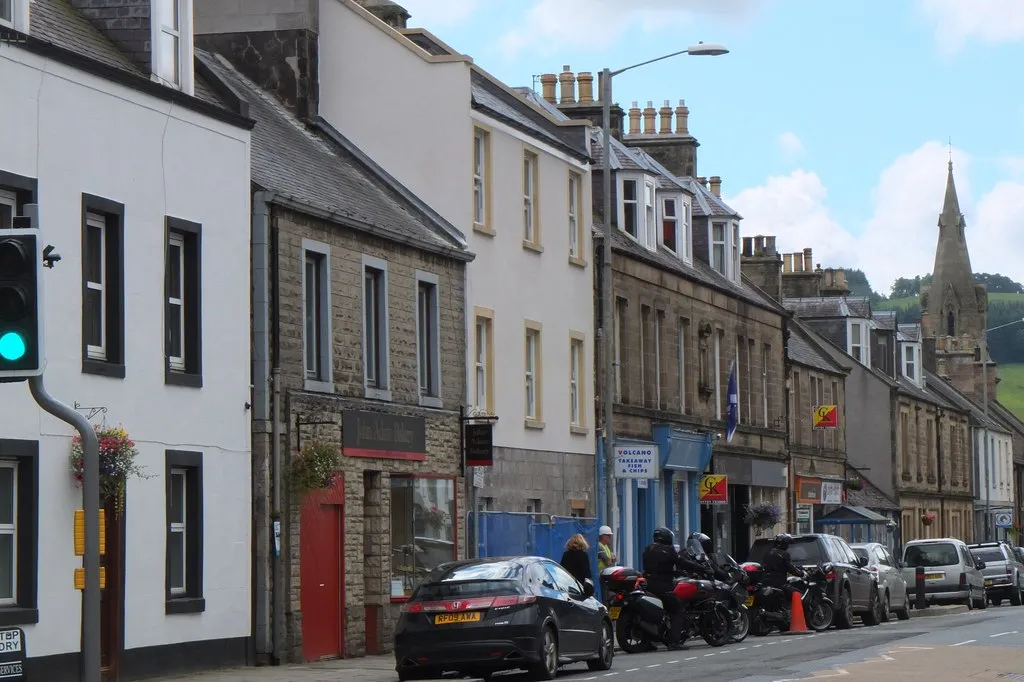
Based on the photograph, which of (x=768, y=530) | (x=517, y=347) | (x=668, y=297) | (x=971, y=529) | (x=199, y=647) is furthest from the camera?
(x=971, y=529)

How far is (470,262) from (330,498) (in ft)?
23.0

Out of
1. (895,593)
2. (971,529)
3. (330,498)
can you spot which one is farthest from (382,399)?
(971,529)

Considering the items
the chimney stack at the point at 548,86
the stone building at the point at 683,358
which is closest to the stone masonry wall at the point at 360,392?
the stone building at the point at 683,358

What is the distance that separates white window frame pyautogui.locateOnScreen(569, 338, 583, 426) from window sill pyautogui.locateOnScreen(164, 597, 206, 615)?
50.6 feet

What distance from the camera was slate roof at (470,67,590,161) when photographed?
3672 centimetres

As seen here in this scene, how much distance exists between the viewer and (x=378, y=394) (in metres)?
28.9

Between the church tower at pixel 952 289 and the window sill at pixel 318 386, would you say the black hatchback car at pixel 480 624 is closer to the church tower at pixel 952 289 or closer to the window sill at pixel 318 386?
the window sill at pixel 318 386

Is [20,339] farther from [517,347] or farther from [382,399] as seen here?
[517,347]

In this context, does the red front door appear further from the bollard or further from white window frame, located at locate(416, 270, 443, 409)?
the bollard

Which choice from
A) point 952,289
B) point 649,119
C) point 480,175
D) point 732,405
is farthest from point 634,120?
point 952,289

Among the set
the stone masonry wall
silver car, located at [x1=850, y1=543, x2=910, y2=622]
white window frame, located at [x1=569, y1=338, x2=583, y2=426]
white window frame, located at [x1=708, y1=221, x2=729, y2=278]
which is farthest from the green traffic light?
white window frame, located at [x1=708, y1=221, x2=729, y2=278]

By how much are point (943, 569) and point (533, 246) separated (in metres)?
16.7

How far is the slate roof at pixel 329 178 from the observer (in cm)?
2778

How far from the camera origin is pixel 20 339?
11.6 meters
